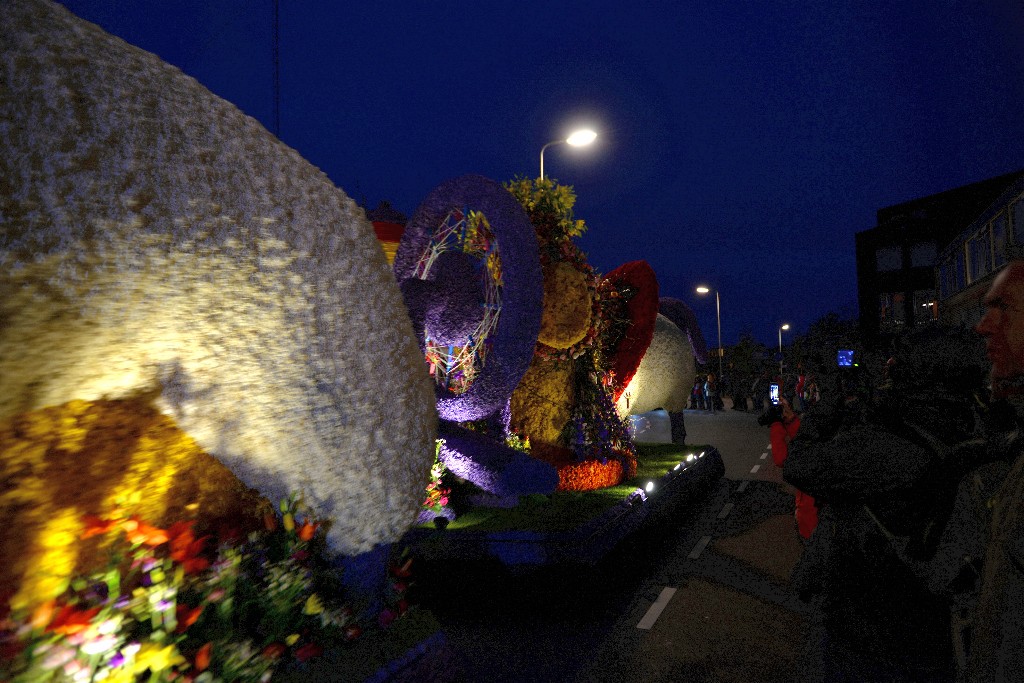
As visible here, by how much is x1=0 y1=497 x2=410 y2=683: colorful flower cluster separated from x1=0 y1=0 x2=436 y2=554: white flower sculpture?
29cm

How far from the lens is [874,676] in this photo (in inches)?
164

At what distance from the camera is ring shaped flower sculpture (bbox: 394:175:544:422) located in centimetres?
616

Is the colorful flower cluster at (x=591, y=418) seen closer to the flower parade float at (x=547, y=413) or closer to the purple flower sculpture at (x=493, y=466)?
the flower parade float at (x=547, y=413)

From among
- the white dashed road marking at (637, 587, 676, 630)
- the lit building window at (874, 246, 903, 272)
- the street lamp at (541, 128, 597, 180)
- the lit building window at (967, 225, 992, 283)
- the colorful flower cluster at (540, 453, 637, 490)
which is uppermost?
the lit building window at (874, 246, 903, 272)

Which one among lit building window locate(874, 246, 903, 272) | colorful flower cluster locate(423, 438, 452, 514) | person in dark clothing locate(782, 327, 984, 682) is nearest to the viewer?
person in dark clothing locate(782, 327, 984, 682)

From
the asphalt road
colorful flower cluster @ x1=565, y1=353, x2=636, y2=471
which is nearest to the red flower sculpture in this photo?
colorful flower cluster @ x1=565, y1=353, x2=636, y2=471

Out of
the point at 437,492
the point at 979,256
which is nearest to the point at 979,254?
the point at 979,256

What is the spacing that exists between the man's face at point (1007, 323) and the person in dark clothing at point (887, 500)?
26.0 inches

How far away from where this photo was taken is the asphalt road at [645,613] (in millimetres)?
4672

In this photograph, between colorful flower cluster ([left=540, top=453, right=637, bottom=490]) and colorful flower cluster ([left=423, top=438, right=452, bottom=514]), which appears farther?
colorful flower cluster ([left=540, top=453, right=637, bottom=490])

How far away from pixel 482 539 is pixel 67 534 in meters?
4.48

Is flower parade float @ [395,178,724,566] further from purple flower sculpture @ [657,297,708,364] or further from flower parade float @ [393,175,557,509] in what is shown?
purple flower sculpture @ [657,297,708,364]

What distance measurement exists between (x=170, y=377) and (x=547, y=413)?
6481 mm

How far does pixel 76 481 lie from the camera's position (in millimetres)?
2404
